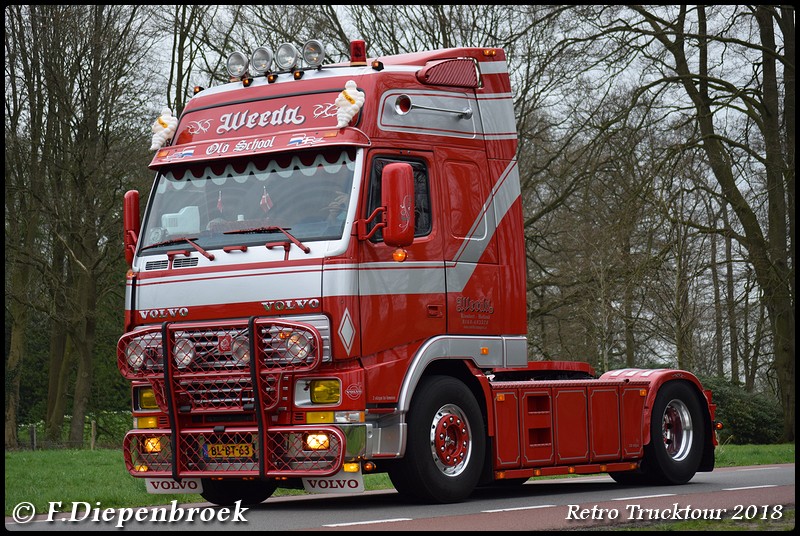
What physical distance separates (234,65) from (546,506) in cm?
530

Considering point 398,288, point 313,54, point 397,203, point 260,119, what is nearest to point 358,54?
point 313,54

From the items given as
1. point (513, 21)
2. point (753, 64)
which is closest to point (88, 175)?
point (513, 21)

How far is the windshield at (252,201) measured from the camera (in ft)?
38.3

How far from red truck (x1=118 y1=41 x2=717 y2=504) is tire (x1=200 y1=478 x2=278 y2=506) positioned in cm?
3

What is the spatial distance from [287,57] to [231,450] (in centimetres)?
392

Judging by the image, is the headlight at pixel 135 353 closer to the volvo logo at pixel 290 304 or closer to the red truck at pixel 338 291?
the red truck at pixel 338 291

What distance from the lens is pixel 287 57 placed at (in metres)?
12.8

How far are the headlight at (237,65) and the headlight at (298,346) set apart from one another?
318 cm

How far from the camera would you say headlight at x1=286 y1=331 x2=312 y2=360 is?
1117cm

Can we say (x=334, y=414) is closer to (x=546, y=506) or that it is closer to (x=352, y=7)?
(x=546, y=506)

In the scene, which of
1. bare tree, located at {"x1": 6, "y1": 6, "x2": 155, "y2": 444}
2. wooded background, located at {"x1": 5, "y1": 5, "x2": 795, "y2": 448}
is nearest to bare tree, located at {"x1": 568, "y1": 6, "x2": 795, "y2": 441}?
wooded background, located at {"x1": 5, "y1": 5, "x2": 795, "y2": 448}

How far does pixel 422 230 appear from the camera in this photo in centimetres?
1227

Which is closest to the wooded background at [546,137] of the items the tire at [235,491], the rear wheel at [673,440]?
the rear wheel at [673,440]

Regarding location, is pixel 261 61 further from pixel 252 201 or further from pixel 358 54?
pixel 252 201
